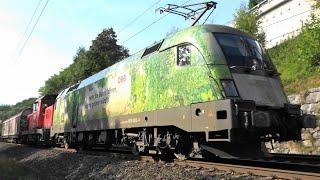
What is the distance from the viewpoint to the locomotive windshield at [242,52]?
11.9 meters

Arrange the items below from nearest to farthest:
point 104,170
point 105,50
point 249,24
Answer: point 104,170 → point 249,24 → point 105,50

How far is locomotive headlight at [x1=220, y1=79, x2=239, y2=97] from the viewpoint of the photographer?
11.1m

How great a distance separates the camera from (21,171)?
50.7ft

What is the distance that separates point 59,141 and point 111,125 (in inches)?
402

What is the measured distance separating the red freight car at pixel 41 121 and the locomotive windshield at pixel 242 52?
1791 centimetres

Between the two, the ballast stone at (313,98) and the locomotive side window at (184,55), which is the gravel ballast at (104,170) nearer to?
the locomotive side window at (184,55)

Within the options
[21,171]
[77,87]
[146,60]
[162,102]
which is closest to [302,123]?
[162,102]

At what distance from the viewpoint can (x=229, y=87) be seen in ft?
36.9

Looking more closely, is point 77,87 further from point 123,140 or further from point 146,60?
point 146,60

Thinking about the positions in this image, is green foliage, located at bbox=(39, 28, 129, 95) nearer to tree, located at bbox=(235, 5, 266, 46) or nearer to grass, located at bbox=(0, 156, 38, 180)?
tree, located at bbox=(235, 5, 266, 46)

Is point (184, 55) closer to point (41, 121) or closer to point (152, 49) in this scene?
point (152, 49)

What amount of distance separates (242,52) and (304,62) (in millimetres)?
14459

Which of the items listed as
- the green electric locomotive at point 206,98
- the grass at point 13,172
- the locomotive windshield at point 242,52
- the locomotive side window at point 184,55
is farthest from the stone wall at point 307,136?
the grass at point 13,172

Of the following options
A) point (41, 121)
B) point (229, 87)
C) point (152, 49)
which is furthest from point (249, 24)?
point (229, 87)
